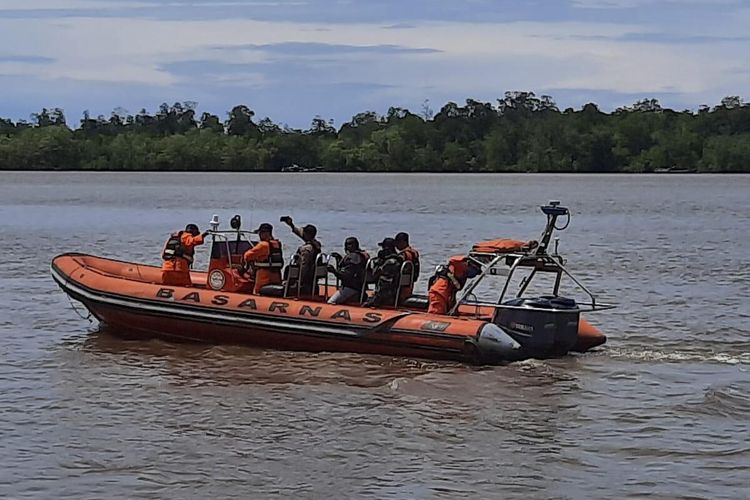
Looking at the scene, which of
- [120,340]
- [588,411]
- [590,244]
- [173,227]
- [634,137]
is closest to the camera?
[588,411]

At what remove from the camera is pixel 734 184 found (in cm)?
8088

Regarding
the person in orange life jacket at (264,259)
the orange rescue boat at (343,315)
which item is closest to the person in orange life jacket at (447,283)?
the orange rescue boat at (343,315)

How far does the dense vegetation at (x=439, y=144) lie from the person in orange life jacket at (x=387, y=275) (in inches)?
3106

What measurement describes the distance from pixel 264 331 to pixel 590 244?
17.6 meters

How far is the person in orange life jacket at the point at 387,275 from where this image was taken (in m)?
13.2

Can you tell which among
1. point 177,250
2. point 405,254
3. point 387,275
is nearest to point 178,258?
point 177,250

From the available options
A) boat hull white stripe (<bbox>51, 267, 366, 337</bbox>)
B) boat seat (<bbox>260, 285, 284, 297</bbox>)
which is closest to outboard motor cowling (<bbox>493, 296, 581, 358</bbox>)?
boat hull white stripe (<bbox>51, 267, 366, 337</bbox>)

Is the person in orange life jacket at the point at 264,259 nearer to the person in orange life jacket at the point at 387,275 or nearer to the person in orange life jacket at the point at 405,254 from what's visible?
the person in orange life jacket at the point at 387,275

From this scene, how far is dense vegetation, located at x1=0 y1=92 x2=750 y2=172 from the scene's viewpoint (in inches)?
3590

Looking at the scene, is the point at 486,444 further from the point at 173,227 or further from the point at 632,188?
the point at 632,188

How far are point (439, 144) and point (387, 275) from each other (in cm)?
8342

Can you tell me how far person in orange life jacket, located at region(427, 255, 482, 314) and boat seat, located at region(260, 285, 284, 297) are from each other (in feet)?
5.44

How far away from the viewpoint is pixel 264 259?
45.2ft

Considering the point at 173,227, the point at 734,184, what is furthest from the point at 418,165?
the point at 173,227
